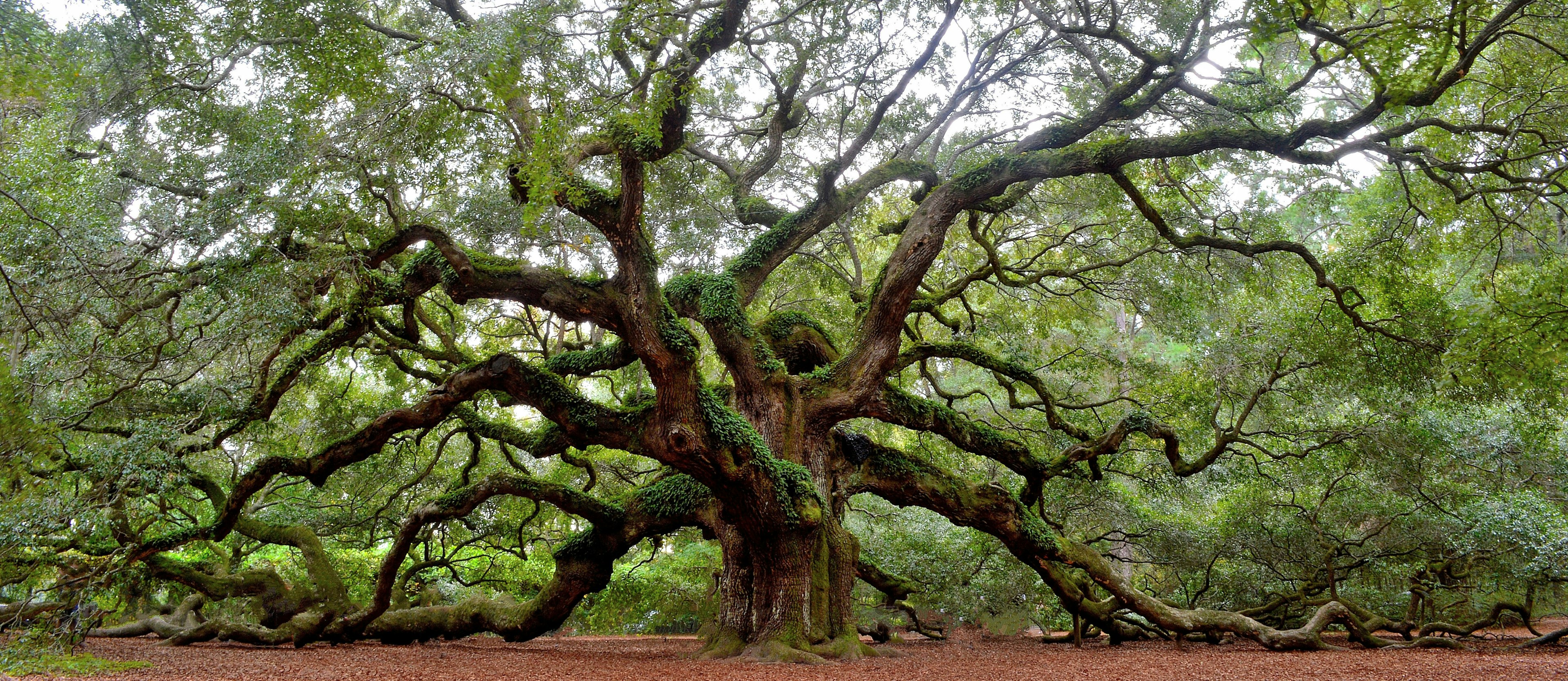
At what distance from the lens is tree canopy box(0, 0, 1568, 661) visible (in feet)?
17.6

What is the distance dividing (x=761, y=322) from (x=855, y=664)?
3.87 meters

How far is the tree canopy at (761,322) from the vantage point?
536cm

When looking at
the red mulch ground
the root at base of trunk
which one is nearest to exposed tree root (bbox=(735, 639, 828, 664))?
the root at base of trunk

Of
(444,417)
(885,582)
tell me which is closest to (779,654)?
(885,582)

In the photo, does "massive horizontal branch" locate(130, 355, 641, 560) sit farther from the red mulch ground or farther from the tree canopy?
the red mulch ground

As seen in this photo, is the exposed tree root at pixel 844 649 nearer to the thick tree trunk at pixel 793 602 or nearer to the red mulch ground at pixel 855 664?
the thick tree trunk at pixel 793 602

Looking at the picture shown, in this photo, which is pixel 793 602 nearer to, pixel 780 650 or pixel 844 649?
pixel 780 650

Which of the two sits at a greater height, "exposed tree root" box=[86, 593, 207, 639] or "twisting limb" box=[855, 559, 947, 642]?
"twisting limb" box=[855, 559, 947, 642]

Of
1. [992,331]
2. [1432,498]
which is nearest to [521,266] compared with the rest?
[992,331]

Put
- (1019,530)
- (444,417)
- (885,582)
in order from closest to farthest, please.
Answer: (444,417), (1019,530), (885,582)

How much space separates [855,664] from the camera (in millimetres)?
6344

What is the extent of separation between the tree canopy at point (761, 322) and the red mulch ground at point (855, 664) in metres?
0.47

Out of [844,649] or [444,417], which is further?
[444,417]

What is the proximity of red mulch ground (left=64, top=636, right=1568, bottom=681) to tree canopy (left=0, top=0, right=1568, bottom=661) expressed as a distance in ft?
1.55
